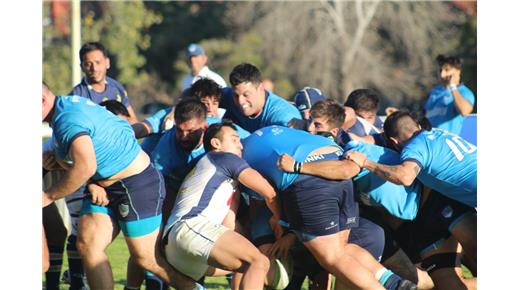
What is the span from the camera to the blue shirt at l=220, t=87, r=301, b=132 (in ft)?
27.6

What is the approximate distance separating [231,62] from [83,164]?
2948 cm

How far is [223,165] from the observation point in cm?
691

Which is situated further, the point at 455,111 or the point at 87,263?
the point at 455,111

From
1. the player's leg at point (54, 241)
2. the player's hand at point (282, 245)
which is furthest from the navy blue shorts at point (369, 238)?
the player's leg at point (54, 241)

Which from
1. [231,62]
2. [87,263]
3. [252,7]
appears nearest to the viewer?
[87,263]

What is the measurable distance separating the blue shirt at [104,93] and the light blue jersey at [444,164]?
3971 mm

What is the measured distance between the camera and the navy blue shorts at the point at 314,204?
691cm

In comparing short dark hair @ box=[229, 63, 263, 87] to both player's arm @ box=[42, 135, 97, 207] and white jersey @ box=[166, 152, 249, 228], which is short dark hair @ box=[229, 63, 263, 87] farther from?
player's arm @ box=[42, 135, 97, 207]

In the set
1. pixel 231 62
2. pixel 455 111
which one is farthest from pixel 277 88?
pixel 455 111

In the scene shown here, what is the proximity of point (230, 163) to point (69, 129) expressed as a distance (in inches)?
43.8

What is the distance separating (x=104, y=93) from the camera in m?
10.3

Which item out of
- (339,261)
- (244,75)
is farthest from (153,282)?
(244,75)

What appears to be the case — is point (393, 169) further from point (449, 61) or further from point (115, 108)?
point (449, 61)
